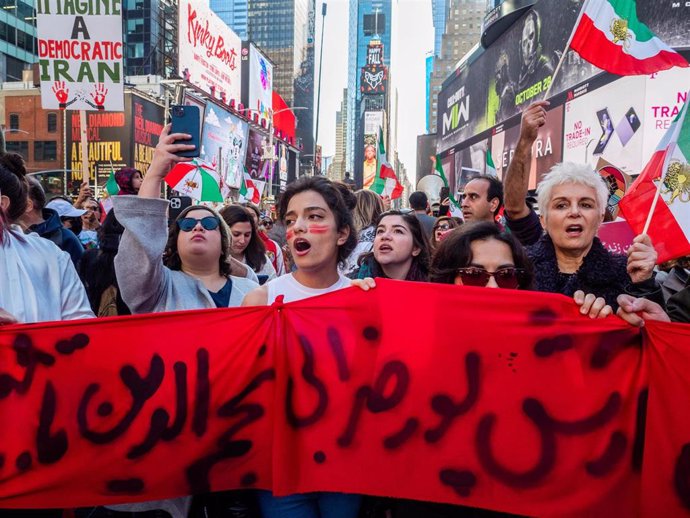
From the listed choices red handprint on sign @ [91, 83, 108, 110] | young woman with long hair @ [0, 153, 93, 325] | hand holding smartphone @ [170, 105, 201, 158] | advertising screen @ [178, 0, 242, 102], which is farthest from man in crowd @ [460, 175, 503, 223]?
advertising screen @ [178, 0, 242, 102]

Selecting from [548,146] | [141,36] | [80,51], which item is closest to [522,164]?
[80,51]

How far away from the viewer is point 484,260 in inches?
98.3

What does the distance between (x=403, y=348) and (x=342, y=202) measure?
0.84 meters

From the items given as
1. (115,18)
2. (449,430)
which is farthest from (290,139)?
(449,430)

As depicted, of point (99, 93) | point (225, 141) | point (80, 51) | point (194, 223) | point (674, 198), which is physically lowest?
point (194, 223)

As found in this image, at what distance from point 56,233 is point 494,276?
3.34m

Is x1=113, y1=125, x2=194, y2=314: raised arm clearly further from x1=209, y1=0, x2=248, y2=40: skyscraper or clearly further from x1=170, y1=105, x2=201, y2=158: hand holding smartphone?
x1=209, y1=0, x2=248, y2=40: skyscraper

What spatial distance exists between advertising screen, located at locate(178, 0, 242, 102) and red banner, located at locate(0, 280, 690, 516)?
42303 mm

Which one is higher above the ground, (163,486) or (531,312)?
(531,312)

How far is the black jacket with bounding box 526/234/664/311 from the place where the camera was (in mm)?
2682

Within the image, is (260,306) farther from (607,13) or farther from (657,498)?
(607,13)

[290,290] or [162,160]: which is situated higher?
[162,160]

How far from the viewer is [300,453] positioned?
2383mm

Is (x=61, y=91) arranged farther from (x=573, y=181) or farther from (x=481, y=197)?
(x=573, y=181)
